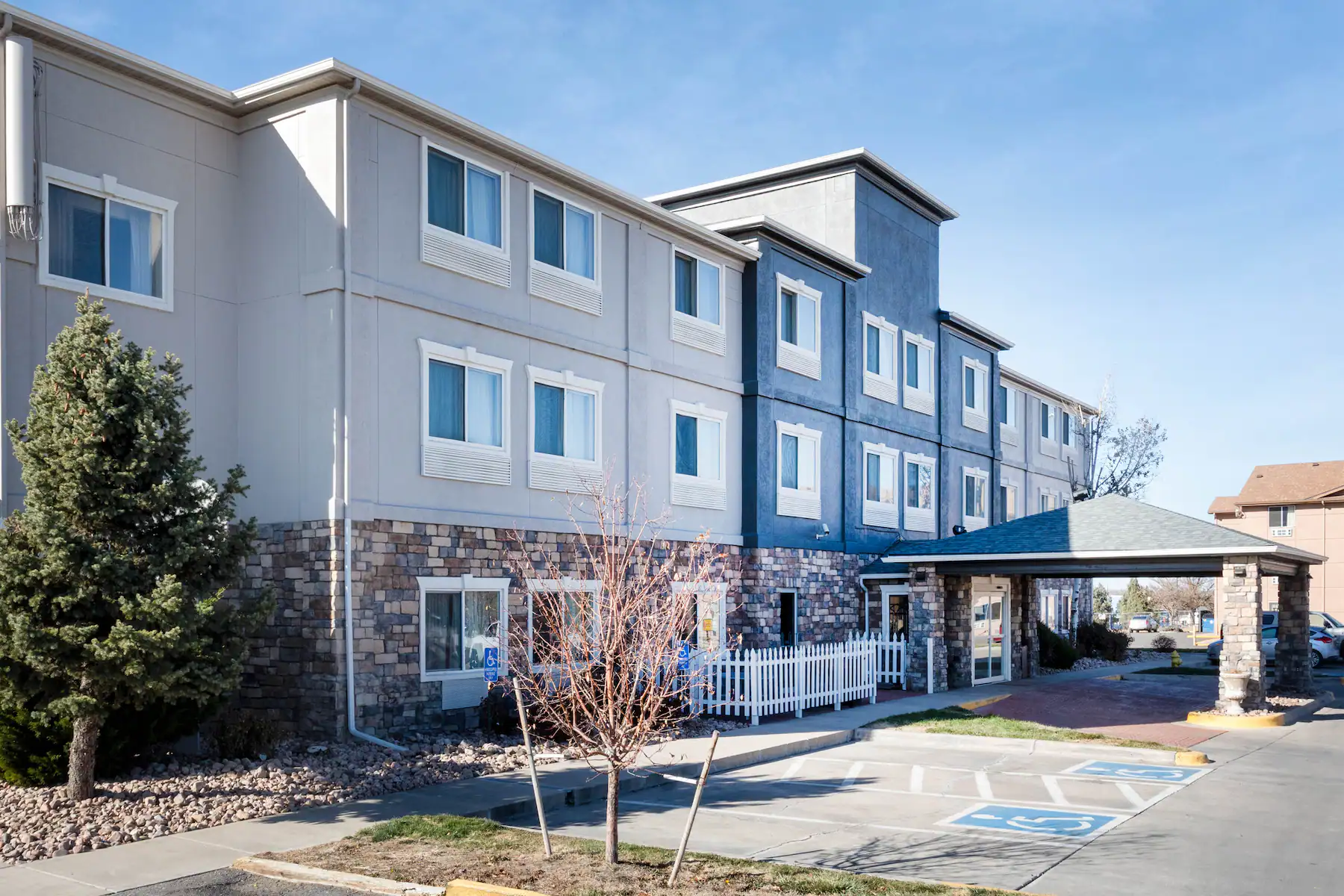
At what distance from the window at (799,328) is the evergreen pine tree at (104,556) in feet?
48.4

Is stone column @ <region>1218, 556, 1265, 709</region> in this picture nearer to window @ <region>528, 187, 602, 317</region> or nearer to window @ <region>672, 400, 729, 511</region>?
window @ <region>672, 400, 729, 511</region>

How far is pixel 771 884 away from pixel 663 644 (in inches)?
79.7

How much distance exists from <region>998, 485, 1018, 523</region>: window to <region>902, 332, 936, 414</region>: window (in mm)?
6780

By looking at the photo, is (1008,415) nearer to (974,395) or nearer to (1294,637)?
(974,395)

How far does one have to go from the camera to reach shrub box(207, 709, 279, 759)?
45.9 ft

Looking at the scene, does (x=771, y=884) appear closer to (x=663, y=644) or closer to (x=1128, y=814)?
(x=663, y=644)

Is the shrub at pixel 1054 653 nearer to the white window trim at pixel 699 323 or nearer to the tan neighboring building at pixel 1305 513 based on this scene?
the white window trim at pixel 699 323

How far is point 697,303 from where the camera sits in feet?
75.9

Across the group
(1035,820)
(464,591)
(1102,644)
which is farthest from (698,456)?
(1102,644)

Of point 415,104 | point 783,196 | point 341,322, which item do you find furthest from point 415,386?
point 783,196

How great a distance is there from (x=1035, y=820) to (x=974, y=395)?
2303 cm

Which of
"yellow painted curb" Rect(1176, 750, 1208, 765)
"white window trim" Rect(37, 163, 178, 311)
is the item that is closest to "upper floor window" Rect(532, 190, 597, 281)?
"white window trim" Rect(37, 163, 178, 311)

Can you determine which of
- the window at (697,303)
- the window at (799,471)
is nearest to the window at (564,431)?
the window at (697,303)

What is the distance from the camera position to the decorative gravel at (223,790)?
1073cm
